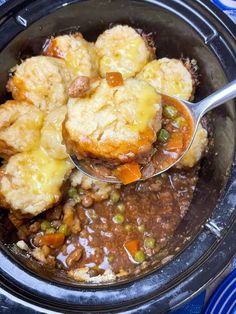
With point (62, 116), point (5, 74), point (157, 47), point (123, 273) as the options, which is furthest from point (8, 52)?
point (123, 273)

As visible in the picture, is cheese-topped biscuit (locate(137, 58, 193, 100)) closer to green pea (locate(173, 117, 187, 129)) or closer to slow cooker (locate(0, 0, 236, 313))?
slow cooker (locate(0, 0, 236, 313))

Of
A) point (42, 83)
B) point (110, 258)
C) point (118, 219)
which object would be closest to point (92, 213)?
point (118, 219)

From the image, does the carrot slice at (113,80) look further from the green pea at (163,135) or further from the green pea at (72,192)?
the green pea at (72,192)

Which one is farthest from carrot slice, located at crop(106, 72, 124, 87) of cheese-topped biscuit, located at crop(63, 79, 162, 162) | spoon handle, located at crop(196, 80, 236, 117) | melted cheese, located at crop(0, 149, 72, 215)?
melted cheese, located at crop(0, 149, 72, 215)

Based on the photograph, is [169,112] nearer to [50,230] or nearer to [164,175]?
[164,175]

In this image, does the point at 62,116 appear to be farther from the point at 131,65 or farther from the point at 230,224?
the point at 230,224

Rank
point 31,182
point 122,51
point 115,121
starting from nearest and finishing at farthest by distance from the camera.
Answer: point 115,121
point 31,182
point 122,51
